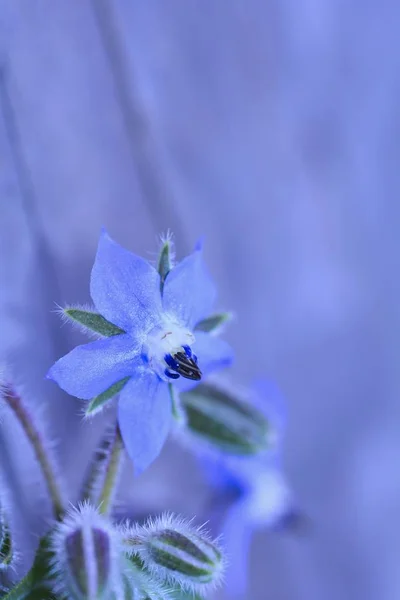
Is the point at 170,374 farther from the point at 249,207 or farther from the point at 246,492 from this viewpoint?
the point at 249,207

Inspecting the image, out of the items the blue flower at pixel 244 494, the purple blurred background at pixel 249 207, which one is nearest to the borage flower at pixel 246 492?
the blue flower at pixel 244 494

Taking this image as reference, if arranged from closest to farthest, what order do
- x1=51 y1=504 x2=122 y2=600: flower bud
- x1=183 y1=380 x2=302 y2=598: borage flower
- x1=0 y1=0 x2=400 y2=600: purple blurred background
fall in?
x1=51 y1=504 x2=122 y2=600: flower bud < x1=0 y1=0 x2=400 y2=600: purple blurred background < x1=183 y1=380 x2=302 y2=598: borage flower

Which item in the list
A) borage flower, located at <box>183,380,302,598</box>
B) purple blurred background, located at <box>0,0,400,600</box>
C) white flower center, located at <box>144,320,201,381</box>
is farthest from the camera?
borage flower, located at <box>183,380,302,598</box>

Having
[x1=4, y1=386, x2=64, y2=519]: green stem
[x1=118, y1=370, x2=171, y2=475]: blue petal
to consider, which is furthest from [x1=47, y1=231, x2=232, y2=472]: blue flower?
[x1=4, y1=386, x2=64, y2=519]: green stem

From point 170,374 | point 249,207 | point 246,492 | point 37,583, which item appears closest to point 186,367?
point 170,374

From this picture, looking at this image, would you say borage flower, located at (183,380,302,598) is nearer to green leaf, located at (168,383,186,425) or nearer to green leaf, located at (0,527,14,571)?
green leaf, located at (168,383,186,425)

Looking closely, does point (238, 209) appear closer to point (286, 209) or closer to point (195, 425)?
point (286, 209)

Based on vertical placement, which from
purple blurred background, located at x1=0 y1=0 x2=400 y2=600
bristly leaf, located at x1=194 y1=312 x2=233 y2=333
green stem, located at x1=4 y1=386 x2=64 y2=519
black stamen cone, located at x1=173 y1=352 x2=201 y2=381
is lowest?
green stem, located at x1=4 y1=386 x2=64 y2=519
